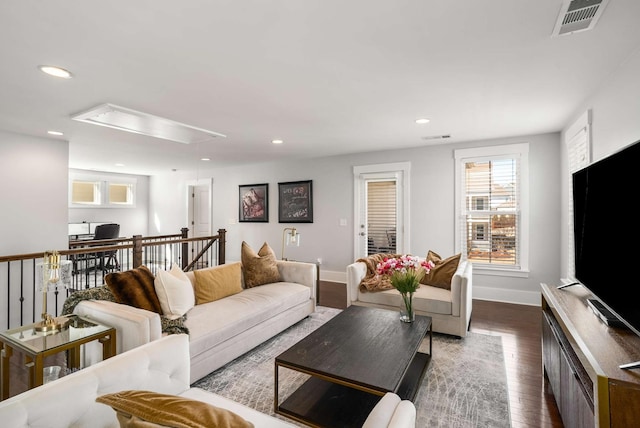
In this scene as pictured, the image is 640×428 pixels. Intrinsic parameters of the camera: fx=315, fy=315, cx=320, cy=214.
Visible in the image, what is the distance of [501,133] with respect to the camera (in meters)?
4.25

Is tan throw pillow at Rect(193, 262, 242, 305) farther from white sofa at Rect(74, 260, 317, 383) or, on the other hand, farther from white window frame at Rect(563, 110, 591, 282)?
white window frame at Rect(563, 110, 591, 282)

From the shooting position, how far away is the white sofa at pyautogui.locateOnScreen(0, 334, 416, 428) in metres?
1.04

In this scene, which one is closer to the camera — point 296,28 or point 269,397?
point 296,28

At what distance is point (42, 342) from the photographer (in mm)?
1935

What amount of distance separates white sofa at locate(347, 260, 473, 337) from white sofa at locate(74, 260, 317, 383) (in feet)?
1.82

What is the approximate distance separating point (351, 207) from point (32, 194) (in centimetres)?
470

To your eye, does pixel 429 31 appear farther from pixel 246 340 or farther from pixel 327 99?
pixel 246 340

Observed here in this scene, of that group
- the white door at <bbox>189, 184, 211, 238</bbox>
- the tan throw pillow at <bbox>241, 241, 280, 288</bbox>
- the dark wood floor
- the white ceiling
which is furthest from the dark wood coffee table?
the white door at <bbox>189, 184, 211, 238</bbox>

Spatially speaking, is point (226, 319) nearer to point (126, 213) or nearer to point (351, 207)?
point (351, 207)

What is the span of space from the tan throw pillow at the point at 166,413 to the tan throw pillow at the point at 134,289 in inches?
65.0

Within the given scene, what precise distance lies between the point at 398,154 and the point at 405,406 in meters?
4.59

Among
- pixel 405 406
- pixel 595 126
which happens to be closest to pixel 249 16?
pixel 405 406

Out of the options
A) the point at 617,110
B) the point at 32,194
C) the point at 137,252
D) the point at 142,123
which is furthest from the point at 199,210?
the point at 617,110

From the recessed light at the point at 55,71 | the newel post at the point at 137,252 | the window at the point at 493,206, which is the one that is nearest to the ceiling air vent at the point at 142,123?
the recessed light at the point at 55,71
